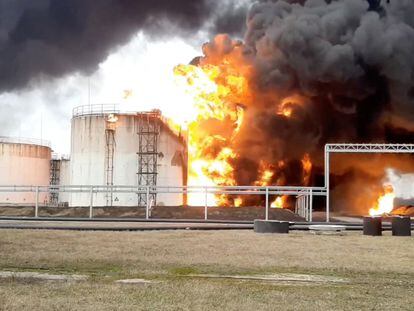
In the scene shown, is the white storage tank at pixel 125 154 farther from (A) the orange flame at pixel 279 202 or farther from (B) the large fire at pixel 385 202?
(B) the large fire at pixel 385 202

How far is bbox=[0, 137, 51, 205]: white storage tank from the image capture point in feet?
215

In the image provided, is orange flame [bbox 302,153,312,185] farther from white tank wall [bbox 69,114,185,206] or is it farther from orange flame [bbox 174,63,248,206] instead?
white tank wall [bbox 69,114,185,206]

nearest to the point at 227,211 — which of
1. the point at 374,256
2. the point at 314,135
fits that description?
the point at 314,135

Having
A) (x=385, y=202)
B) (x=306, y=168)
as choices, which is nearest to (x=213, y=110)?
(x=306, y=168)

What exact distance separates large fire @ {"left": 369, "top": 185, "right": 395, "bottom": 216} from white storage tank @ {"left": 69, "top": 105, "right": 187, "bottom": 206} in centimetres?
2010

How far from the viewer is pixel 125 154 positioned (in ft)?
171

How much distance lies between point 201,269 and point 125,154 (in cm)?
3946

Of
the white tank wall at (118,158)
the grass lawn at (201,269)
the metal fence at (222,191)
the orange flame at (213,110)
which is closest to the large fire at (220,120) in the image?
the orange flame at (213,110)

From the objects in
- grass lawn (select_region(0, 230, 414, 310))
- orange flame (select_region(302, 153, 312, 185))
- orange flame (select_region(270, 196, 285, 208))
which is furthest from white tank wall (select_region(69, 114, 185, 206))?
grass lawn (select_region(0, 230, 414, 310))

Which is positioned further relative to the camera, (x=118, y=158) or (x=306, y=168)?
(x=306, y=168)

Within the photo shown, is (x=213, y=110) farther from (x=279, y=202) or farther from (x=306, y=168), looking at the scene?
(x=279, y=202)

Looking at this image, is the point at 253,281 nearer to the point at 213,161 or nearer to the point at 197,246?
the point at 197,246

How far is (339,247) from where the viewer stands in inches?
755

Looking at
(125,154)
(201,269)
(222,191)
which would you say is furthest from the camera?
(125,154)
